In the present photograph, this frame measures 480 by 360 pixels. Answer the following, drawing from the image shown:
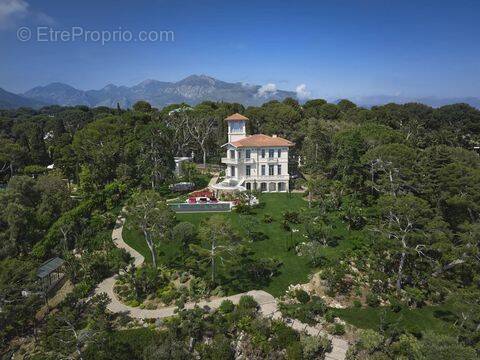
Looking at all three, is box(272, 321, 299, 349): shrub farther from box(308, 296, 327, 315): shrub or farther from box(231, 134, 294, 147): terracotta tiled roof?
box(231, 134, 294, 147): terracotta tiled roof

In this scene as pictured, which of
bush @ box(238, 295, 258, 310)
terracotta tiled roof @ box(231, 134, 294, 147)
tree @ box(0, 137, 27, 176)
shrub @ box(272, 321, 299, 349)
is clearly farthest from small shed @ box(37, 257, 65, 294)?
tree @ box(0, 137, 27, 176)

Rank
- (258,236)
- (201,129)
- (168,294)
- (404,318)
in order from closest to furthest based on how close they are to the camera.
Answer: (404,318)
(168,294)
(258,236)
(201,129)

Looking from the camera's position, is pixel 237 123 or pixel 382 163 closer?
pixel 382 163

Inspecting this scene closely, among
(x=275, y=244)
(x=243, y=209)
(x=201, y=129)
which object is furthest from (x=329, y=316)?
(x=201, y=129)

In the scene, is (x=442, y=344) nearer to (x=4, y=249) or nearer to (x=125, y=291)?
(x=125, y=291)

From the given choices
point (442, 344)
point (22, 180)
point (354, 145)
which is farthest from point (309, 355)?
point (22, 180)

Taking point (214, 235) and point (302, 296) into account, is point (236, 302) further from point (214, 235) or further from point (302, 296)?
point (214, 235)

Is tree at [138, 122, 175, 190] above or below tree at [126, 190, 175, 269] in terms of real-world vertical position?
above
